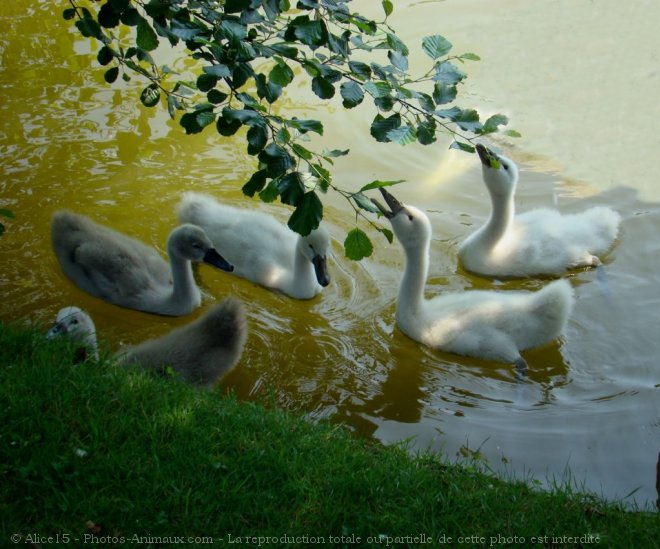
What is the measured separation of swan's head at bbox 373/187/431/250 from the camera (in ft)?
20.6

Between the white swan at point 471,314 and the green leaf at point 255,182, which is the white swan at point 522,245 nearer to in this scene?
the white swan at point 471,314

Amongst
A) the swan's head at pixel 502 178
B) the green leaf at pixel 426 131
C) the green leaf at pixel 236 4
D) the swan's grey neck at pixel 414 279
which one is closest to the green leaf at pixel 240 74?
the green leaf at pixel 236 4

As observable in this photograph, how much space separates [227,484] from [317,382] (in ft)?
6.76

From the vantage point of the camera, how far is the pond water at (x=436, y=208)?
562cm

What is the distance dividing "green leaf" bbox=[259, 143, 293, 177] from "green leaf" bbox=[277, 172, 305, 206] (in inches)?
2.3

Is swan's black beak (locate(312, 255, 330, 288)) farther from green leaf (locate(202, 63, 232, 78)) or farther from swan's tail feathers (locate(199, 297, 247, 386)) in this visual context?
green leaf (locate(202, 63, 232, 78))

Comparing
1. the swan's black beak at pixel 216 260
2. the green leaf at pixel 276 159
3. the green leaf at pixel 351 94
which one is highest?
the green leaf at pixel 351 94

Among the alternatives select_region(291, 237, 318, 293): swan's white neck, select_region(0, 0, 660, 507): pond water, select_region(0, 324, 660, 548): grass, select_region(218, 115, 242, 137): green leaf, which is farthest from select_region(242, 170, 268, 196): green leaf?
select_region(291, 237, 318, 293): swan's white neck

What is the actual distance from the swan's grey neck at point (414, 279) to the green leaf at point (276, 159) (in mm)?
2806

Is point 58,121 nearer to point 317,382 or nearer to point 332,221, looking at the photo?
point 332,221

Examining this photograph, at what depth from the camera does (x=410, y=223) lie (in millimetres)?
6309

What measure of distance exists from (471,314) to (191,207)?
270 centimetres

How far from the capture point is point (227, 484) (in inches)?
153

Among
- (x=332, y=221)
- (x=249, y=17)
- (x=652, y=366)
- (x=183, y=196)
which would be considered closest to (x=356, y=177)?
(x=332, y=221)
